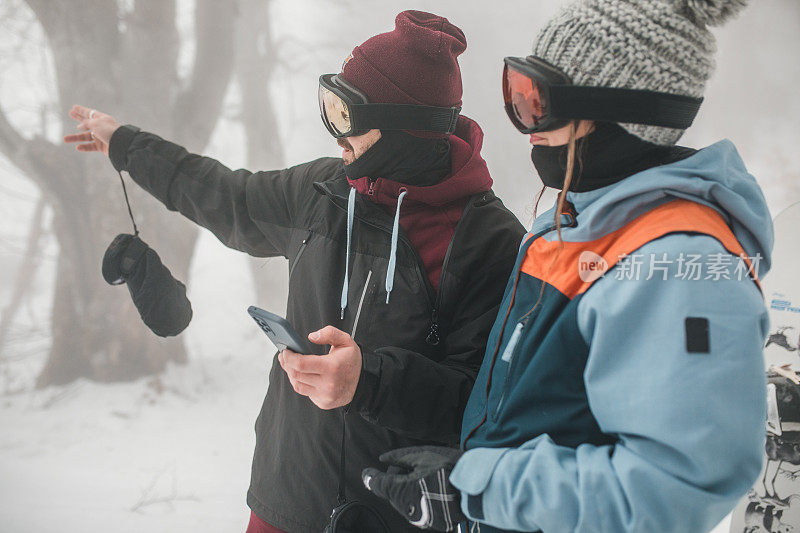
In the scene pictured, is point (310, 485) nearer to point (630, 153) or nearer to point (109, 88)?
point (630, 153)

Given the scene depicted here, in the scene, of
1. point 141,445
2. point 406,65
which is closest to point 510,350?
point 406,65

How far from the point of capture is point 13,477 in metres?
2.50

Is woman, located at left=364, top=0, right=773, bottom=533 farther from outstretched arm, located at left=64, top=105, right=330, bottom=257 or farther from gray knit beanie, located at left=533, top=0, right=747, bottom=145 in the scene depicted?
outstretched arm, located at left=64, top=105, right=330, bottom=257

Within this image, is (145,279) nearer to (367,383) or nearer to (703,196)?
(367,383)

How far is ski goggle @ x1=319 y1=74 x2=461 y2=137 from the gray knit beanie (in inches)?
15.8

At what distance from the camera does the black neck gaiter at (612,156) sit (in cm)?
71

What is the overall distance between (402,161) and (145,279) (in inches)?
32.4

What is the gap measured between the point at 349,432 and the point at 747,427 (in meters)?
0.75

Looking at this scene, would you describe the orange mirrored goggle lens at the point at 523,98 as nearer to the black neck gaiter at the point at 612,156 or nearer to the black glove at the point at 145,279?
the black neck gaiter at the point at 612,156

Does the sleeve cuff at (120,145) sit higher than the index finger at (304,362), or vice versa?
the sleeve cuff at (120,145)

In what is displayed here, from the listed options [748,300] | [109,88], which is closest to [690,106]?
[748,300]

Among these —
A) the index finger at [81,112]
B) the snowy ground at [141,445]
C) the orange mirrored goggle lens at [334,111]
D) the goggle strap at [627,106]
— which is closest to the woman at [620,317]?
the goggle strap at [627,106]

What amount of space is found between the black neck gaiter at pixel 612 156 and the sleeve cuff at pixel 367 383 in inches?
19.0

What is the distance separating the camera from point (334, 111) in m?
1.14
